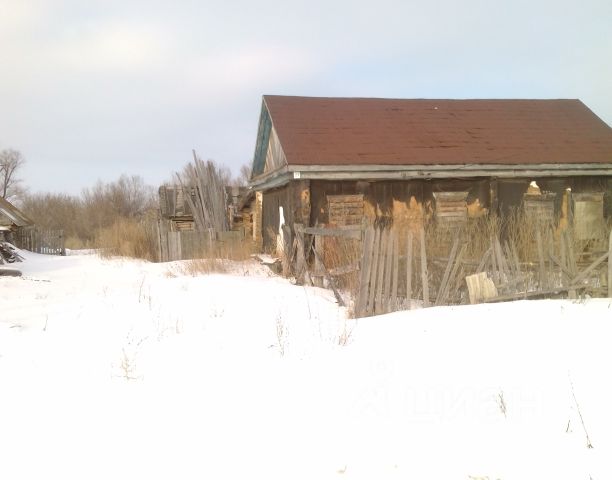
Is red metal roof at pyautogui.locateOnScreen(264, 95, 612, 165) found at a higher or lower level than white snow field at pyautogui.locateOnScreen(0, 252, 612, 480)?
higher

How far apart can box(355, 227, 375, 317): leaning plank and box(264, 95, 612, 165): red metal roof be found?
208 inches

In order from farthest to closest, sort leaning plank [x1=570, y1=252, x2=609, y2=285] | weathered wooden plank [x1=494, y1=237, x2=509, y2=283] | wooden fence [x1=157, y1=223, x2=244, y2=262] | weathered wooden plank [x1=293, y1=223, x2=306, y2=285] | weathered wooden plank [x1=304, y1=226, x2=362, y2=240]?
wooden fence [x1=157, y1=223, x2=244, y2=262]
weathered wooden plank [x1=293, y1=223, x2=306, y2=285]
weathered wooden plank [x1=304, y1=226, x2=362, y2=240]
weathered wooden plank [x1=494, y1=237, x2=509, y2=283]
leaning plank [x1=570, y1=252, x2=609, y2=285]

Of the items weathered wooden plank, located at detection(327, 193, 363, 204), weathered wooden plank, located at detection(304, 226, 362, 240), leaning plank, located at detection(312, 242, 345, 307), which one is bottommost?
leaning plank, located at detection(312, 242, 345, 307)

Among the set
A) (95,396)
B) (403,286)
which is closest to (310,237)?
(403,286)

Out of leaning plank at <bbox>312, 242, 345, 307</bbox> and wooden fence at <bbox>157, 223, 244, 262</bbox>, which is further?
wooden fence at <bbox>157, 223, 244, 262</bbox>

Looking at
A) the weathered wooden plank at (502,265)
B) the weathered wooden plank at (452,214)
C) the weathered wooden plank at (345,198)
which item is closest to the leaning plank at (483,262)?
the weathered wooden plank at (502,265)

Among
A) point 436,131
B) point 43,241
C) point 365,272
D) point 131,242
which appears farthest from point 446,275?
point 43,241

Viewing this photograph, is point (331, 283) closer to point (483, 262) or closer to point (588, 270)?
point (483, 262)

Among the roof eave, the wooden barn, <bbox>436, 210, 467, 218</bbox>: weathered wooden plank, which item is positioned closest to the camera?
the roof eave

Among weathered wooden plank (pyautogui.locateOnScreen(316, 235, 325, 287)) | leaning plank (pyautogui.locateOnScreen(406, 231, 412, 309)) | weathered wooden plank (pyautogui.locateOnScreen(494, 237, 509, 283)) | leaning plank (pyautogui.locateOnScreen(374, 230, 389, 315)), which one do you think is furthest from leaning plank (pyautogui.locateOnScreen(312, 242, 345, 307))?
weathered wooden plank (pyautogui.locateOnScreen(494, 237, 509, 283))

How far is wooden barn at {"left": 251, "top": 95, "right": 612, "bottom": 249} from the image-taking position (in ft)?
43.2

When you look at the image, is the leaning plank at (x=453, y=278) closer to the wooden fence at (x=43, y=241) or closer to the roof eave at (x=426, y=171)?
the roof eave at (x=426, y=171)

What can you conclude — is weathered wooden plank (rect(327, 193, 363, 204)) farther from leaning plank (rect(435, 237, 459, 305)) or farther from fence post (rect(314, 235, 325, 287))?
leaning plank (rect(435, 237, 459, 305))

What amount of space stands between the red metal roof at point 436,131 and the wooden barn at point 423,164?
0.03 m
